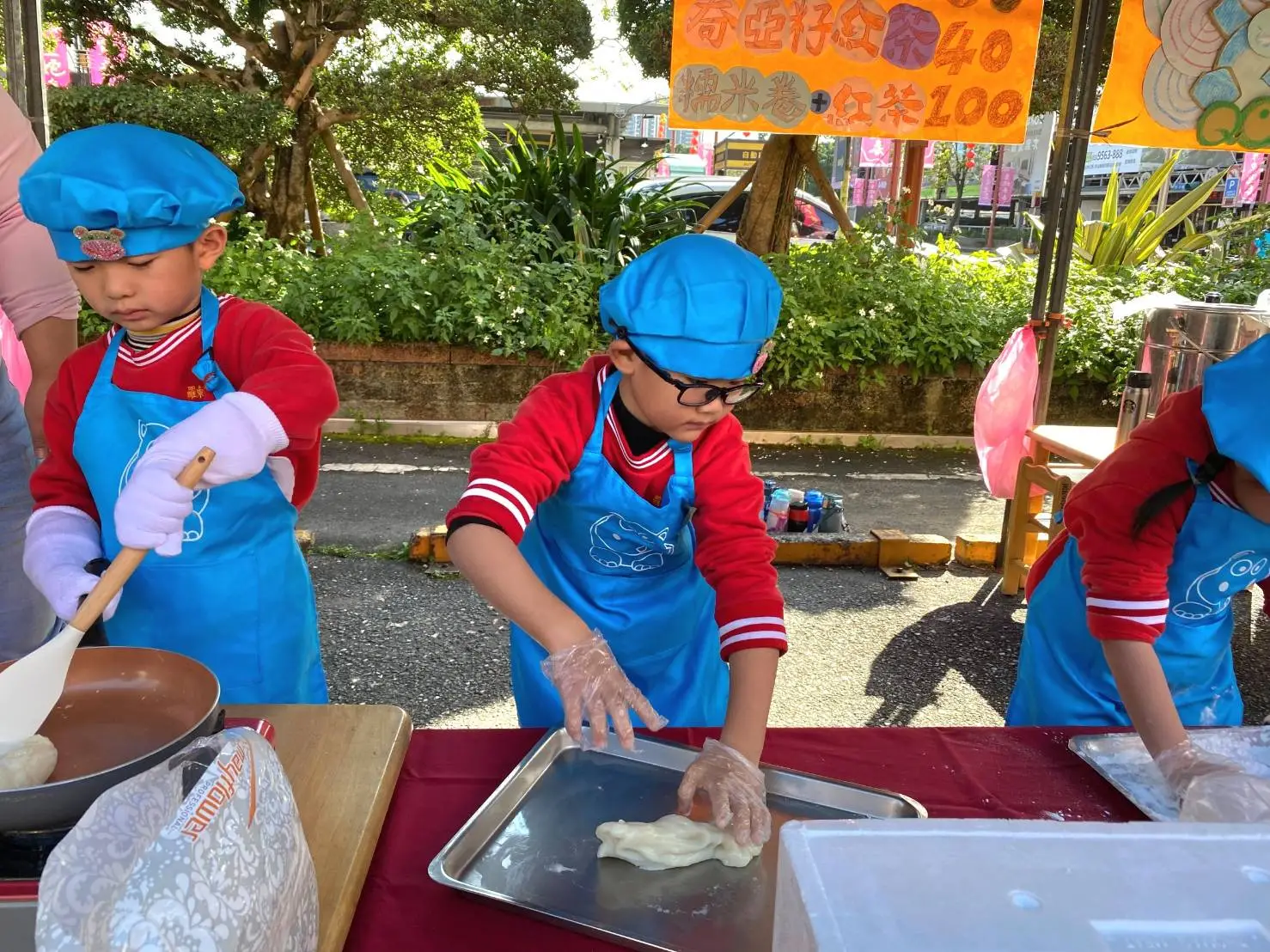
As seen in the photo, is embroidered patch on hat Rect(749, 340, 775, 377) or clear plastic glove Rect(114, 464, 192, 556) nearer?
clear plastic glove Rect(114, 464, 192, 556)

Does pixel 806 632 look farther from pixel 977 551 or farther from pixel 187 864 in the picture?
pixel 187 864

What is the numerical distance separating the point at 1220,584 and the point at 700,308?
46.6 inches

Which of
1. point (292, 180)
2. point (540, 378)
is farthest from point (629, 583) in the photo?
point (292, 180)

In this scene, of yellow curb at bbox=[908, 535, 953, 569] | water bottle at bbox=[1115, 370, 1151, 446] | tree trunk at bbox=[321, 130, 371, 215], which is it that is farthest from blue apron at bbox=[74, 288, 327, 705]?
tree trunk at bbox=[321, 130, 371, 215]

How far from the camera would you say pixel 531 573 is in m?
1.45

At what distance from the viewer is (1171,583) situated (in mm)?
1794

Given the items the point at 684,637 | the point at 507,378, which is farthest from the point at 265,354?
the point at 507,378

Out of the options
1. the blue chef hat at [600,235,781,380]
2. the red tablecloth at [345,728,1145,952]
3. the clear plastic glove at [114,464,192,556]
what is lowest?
the red tablecloth at [345,728,1145,952]

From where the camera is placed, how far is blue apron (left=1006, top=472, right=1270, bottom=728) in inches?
68.0

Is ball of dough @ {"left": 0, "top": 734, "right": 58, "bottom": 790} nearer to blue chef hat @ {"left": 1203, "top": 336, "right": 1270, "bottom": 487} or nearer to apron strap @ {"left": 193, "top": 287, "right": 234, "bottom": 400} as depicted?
apron strap @ {"left": 193, "top": 287, "right": 234, "bottom": 400}

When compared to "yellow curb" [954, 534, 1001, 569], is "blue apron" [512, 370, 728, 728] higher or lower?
higher

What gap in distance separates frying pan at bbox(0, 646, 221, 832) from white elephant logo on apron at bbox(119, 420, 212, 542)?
43 centimetres

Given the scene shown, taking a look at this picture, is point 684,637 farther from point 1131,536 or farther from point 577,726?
point 1131,536

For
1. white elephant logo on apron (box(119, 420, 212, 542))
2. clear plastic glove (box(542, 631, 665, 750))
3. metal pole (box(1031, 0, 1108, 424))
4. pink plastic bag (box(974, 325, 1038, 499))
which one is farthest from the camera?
pink plastic bag (box(974, 325, 1038, 499))
